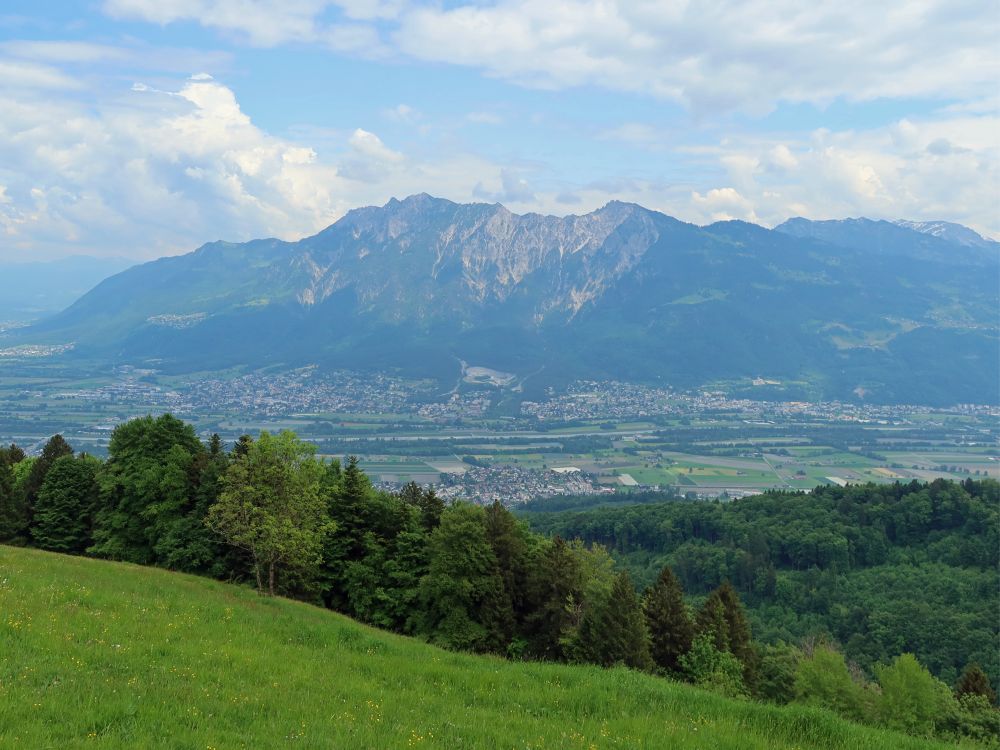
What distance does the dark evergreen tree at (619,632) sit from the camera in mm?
29422

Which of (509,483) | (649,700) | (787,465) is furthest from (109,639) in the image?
(787,465)

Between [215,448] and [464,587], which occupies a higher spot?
[215,448]

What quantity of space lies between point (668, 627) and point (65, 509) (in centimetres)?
3935

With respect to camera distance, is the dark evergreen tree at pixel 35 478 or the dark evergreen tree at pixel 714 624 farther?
the dark evergreen tree at pixel 35 478

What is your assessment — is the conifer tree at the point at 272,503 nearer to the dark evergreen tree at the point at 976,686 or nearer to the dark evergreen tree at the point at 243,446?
the dark evergreen tree at the point at 243,446

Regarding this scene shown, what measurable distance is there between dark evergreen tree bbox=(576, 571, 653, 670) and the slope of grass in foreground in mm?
12381

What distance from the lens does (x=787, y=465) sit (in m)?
186

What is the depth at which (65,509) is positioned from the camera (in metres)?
42.5

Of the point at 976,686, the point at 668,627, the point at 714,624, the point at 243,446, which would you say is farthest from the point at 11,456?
the point at 976,686

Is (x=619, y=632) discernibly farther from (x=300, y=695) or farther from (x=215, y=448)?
(x=215, y=448)

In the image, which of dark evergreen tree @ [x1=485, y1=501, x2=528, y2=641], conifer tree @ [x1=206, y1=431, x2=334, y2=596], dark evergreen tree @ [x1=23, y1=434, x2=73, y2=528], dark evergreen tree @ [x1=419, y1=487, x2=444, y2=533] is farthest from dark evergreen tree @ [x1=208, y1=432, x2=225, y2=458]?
dark evergreen tree @ [x1=485, y1=501, x2=528, y2=641]

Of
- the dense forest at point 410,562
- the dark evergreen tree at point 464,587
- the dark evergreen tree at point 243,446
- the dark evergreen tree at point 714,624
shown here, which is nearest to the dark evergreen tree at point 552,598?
the dense forest at point 410,562

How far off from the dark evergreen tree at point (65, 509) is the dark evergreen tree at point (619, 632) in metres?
33.3

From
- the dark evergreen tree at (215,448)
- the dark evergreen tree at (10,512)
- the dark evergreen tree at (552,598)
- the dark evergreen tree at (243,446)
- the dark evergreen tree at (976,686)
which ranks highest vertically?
the dark evergreen tree at (243,446)
